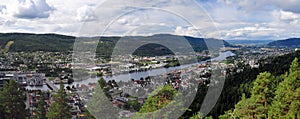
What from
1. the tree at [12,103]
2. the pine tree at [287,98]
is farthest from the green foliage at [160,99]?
the tree at [12,103]

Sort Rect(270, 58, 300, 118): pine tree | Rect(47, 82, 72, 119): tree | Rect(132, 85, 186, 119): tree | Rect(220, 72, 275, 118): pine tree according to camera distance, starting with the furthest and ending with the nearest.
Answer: Rect(47, 82, 72, 119): tree, Rect(220, 72, 275, 118): pine tree, Rect(270, 58, 300, 118): pine tree, Rect(132, 85, 186, 119): tree

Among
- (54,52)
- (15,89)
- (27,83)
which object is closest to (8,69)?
A: (27,83)

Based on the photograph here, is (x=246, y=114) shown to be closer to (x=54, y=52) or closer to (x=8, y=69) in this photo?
(x=8, y=69)

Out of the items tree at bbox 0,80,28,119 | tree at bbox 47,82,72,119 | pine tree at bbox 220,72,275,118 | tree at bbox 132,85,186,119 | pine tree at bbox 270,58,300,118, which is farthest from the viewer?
tree at bbox 0,80,28,119

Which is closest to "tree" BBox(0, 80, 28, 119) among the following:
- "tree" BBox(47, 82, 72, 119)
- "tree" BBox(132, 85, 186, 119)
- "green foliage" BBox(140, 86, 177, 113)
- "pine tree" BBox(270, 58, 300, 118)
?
"tree" BBox(47, 82, 72, 119)

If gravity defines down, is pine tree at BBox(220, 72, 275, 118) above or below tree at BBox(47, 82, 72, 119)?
above

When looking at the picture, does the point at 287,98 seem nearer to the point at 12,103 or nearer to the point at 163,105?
the point at 163,105

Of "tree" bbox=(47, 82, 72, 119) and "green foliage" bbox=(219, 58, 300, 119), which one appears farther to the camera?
"tree" bbox=(47, 82, 72, 119)

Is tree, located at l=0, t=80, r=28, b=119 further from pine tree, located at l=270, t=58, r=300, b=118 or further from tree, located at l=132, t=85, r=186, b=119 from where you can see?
pine tree, located at l=270, t=58, r=300, b=118

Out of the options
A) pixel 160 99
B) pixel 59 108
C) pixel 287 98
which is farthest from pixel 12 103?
pixel 287 98

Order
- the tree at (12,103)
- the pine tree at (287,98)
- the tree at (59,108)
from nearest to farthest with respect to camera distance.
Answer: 1. the pine tree at (287,98)
2. the tree at (59,108)
3. the tree at (12,103)

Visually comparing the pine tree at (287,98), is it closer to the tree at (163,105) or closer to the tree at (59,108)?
the tree at (163,105)
